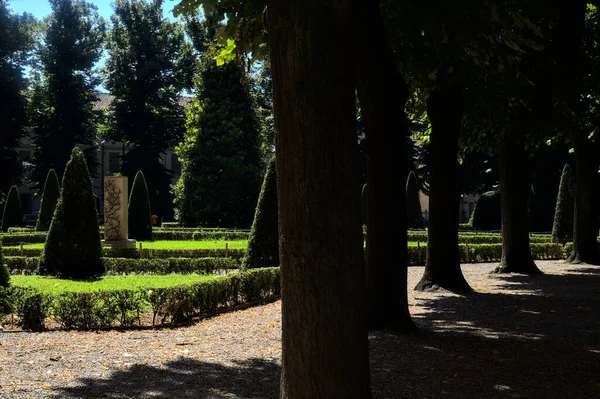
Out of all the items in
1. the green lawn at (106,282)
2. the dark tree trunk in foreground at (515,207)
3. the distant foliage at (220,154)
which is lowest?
the green lawn at (106,282)

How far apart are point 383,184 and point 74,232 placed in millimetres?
10479

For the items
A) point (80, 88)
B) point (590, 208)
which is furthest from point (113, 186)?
point (80, 88)

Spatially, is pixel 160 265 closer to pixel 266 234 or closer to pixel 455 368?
pixel 266 234

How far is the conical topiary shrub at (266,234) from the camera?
17.5 metres

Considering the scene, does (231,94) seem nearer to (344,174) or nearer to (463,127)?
(463,127)

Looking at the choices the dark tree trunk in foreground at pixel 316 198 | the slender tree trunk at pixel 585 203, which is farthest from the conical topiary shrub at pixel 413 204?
the dark tree trunk in foreground at pixel 316 198

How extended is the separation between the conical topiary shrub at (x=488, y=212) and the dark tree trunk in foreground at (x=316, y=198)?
1648 inches

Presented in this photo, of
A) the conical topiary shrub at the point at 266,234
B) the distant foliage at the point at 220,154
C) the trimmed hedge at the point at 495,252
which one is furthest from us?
the distant foliage at the point at 220,154

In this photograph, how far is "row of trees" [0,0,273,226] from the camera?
48.0 metres

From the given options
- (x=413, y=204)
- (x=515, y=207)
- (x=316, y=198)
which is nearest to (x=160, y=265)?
(x=515, y=207)

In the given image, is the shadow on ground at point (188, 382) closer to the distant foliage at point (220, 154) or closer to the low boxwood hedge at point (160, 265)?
the low boxwood hedge at point (160, 265)

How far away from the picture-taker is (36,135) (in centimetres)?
5691

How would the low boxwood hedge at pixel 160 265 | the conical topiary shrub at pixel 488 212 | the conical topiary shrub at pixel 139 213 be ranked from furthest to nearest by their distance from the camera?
the conical topiary shrub at pixel 488 212
the conical topiary shrub at pixel 139 213
the low boxwood hedge at pixel 160 265

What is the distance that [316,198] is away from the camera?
5.05 m
